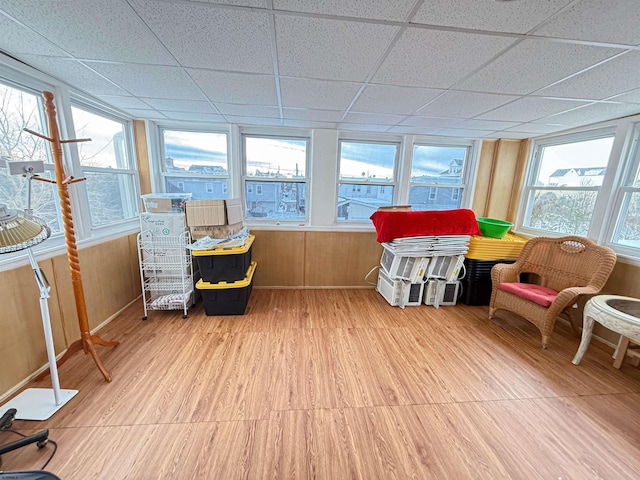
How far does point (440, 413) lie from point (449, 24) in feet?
7.36

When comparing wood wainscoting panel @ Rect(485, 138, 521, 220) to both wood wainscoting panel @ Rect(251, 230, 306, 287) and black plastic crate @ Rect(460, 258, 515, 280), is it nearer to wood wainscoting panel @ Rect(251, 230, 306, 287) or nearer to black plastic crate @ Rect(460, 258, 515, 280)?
black plastic crate @ Rect(460, 258, 515, 280)

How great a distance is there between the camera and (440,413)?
1632 millimetres

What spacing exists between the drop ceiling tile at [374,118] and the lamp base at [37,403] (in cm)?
326

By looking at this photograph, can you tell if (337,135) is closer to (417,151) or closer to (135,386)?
(417,151)

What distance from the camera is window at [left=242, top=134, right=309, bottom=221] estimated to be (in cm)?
344

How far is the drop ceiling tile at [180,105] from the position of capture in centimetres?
239

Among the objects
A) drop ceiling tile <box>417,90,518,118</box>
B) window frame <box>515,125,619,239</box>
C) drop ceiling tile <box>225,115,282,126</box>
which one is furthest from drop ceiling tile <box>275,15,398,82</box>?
window frame <box>515,125,619,239</box>

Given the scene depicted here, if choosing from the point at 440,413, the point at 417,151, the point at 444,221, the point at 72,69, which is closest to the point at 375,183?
the point at 417,151

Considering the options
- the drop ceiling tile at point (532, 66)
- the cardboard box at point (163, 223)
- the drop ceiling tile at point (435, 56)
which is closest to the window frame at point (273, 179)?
the cardboard box at point (163, 223)

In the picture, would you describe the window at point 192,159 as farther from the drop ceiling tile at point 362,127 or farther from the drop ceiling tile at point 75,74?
the drop ceiling tile at point 362,127

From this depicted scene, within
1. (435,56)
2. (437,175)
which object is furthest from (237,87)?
(437,175)

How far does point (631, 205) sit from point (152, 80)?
4.56 metres

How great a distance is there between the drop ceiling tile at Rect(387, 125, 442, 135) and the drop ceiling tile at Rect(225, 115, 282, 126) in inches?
58.3

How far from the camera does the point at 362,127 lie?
3141 millimetres
